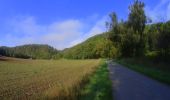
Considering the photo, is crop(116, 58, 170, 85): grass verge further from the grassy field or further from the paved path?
the grassy field

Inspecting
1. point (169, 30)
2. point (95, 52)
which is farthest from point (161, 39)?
point (95, 52)

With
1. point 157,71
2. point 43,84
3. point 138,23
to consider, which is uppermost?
point 138,23

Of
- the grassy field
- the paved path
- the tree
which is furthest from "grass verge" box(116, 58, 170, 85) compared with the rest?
the tree

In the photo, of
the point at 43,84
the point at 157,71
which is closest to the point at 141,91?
the point at 43,84

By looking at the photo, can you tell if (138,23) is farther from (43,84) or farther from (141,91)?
(141,91)

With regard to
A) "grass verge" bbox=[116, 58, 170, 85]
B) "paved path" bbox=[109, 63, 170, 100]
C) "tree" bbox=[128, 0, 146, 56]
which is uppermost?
"tree" bbox=[128, 0, 146, 56]

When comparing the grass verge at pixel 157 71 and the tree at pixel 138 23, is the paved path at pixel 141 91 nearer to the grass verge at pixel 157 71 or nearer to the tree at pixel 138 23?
the grass verge at pixel 157 71

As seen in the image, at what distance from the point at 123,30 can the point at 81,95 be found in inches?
2137

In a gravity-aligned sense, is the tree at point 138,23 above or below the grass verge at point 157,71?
above

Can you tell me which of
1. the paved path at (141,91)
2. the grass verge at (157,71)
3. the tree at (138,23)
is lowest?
the paved path at (141,91)

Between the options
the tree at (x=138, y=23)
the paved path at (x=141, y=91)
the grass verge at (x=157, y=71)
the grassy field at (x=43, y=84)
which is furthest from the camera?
the tree at (x=138, y=23)

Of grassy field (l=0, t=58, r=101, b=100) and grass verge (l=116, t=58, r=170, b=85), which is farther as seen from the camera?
grass verge (l=116, t=58, r=170, b=85)

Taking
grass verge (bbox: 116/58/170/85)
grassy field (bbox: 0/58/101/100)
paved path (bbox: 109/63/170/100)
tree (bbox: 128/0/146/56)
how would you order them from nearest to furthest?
paved path (bbox: 109/63/170/100), grassy field (bbox: 0/58/101/100), grass verge (bbox: 116/58/170/85), tree (bbox: 128/0/146/56)

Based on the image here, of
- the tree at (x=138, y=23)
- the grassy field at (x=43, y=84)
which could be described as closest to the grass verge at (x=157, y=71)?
the grassy field at (x=43, y=84)
